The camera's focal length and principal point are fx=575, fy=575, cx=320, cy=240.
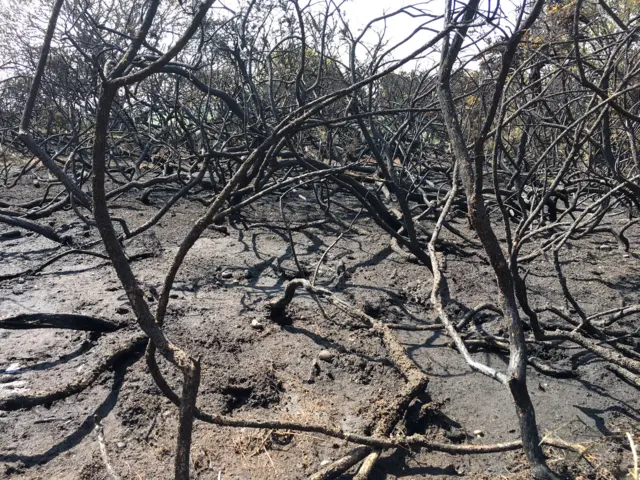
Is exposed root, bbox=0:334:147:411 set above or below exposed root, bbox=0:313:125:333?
below

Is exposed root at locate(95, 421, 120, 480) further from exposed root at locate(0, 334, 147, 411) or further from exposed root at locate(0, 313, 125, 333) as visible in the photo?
exposed root at locate(0, 313, 125, 333)

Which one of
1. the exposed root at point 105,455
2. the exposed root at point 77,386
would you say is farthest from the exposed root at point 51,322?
the exposed root at point 105,455

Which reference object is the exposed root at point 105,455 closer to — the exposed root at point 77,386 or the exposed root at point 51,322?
Answer: the exposed root at point 77,386

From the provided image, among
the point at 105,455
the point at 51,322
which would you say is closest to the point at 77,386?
the point at 105,455

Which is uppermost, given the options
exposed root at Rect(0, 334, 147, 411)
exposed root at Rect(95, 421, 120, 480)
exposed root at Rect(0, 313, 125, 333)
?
exposed root at Rect(0, 313, 125, 333)

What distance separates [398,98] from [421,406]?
24.4 ft

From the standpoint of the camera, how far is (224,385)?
2.38 meters

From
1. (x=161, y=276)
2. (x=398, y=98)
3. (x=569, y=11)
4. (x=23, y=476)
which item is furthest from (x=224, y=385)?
(x=398, y=98)

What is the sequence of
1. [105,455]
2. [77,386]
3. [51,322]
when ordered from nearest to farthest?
[105,455] < [77,386] < [51,322]

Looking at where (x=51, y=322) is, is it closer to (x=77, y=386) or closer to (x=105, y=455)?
(x=77, y=386)

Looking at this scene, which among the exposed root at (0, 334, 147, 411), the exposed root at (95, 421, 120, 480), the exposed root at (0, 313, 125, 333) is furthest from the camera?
the exposed root at (0, 313, 125, 333)

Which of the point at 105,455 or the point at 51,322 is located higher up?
the point at 51,322

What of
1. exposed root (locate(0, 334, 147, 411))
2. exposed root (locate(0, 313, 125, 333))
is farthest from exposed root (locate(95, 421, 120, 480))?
exposed root (locate(0, 313, 125, 333))

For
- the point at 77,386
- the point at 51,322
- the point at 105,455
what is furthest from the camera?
the point at 51,322
